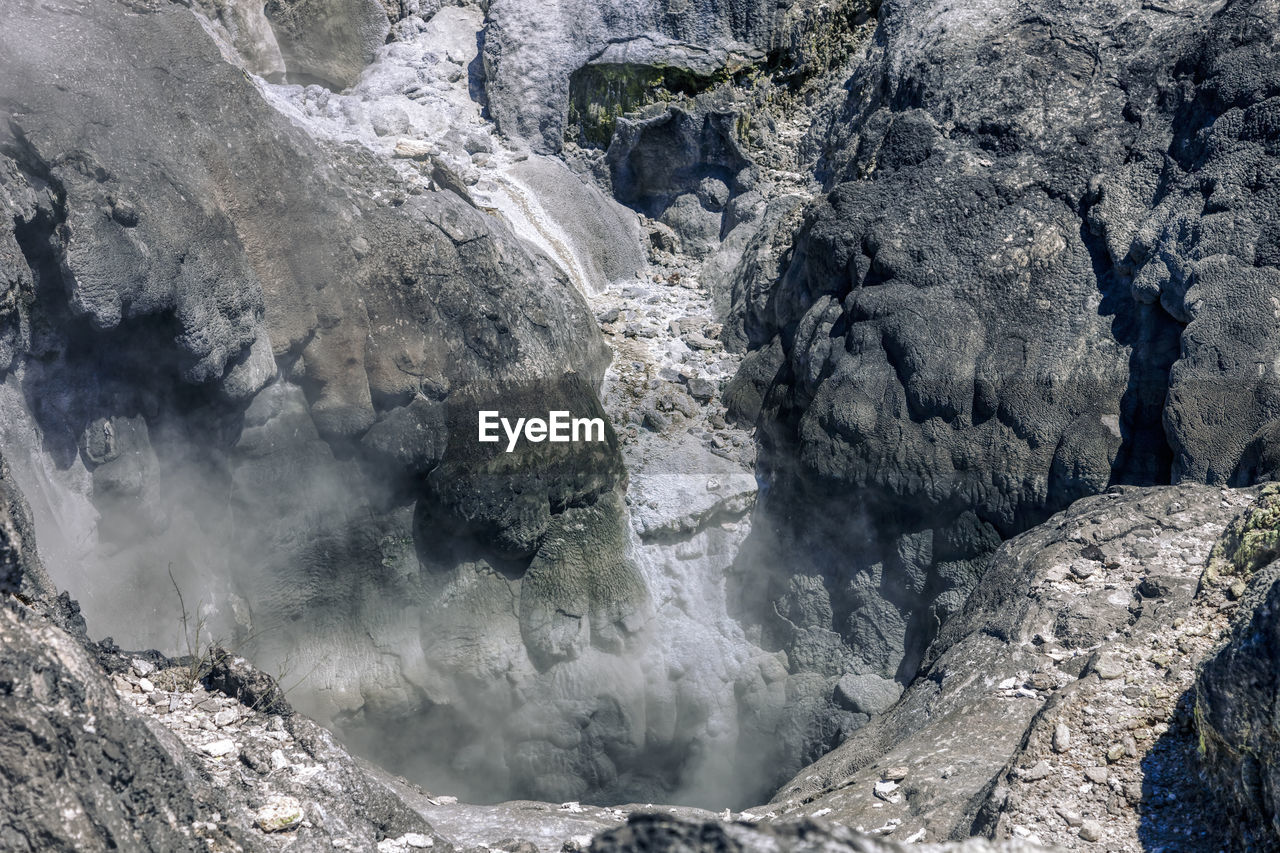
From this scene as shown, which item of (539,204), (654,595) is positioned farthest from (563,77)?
(654,595)

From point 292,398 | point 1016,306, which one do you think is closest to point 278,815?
point 292,398

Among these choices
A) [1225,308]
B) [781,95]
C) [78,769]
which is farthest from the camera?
[781,95]

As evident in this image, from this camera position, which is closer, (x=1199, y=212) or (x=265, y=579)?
(x=1199, y=212)

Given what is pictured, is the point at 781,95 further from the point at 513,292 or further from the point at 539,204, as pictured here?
the point at 513,292

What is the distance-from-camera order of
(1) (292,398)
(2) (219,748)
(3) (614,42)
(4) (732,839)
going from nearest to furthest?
(4) (732,839) < (2) (219,748) < (1) (292,398) < (3) (614,42)

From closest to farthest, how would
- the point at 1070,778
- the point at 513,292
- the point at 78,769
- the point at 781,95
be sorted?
the point at 78,769
the point at 1070,778
the point at 513,292
the point at 781,95

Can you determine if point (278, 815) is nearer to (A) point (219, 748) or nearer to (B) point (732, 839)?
(A) point (219, 748)
